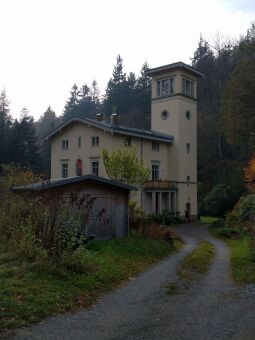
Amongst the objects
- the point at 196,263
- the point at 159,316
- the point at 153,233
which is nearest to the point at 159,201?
the point at 153,233

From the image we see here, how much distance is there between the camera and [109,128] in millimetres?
38594

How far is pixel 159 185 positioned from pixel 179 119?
7538 millimetres

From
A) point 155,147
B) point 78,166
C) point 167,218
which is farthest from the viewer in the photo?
point 155,147

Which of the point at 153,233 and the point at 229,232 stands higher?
the point at 153,233

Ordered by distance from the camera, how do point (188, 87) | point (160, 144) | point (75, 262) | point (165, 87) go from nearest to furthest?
point (75, 262) < point (160, 144) < point (165, 87) < point (188, 87)

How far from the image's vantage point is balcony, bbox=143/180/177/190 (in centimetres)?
4169

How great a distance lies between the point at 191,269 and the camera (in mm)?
15695

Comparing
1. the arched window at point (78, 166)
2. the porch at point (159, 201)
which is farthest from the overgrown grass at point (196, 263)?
the arched window at point (78, 166)

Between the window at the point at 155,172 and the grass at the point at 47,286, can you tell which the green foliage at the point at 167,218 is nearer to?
the window at the point at 155,172

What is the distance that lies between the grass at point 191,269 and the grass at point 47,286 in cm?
144

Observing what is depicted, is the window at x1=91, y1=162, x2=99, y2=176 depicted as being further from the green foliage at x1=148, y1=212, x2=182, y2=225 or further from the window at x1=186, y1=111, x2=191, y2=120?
the window at x1=186, y1=111, x2=191, y2=120

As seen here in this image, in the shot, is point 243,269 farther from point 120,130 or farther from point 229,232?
point 120,130

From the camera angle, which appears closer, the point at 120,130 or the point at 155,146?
the point at 120,130

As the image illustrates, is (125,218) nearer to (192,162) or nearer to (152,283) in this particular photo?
(152,283)
